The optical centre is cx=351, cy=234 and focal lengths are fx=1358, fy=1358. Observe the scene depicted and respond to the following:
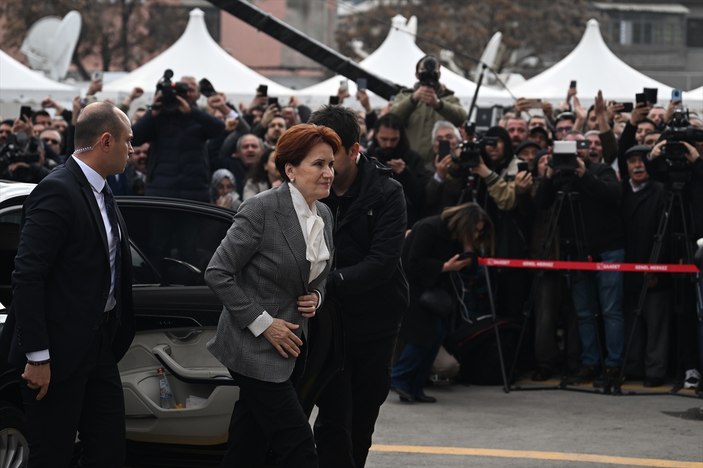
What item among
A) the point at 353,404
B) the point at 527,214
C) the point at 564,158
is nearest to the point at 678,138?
the point at 564,158

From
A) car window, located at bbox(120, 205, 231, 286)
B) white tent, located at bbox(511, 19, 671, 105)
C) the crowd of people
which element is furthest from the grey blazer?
white tent, located at bbox(511, 19, 671, 105)

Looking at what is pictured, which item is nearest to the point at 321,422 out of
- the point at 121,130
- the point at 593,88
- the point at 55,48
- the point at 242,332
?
the point at 242,332

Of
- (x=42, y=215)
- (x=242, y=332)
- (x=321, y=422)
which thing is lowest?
(x=321, y=422)

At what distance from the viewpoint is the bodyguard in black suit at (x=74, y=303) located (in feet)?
16.7

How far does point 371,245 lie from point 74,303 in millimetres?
1516

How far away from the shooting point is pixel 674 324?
10812 mm

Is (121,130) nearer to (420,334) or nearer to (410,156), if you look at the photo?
(420,334)

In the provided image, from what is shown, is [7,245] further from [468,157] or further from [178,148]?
[178,148]

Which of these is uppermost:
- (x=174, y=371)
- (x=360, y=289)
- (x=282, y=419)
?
(x=360, y=289)

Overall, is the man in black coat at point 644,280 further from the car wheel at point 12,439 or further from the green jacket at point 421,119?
the car wheel at point 12,439

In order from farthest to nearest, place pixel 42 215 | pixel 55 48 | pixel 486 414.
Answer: pixel 55 48 → pixel 486 414 → pixel 42 215

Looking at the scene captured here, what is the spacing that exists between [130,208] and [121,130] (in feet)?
6.23

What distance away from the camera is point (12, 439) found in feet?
20.0

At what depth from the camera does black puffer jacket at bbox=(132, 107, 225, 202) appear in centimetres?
1148
